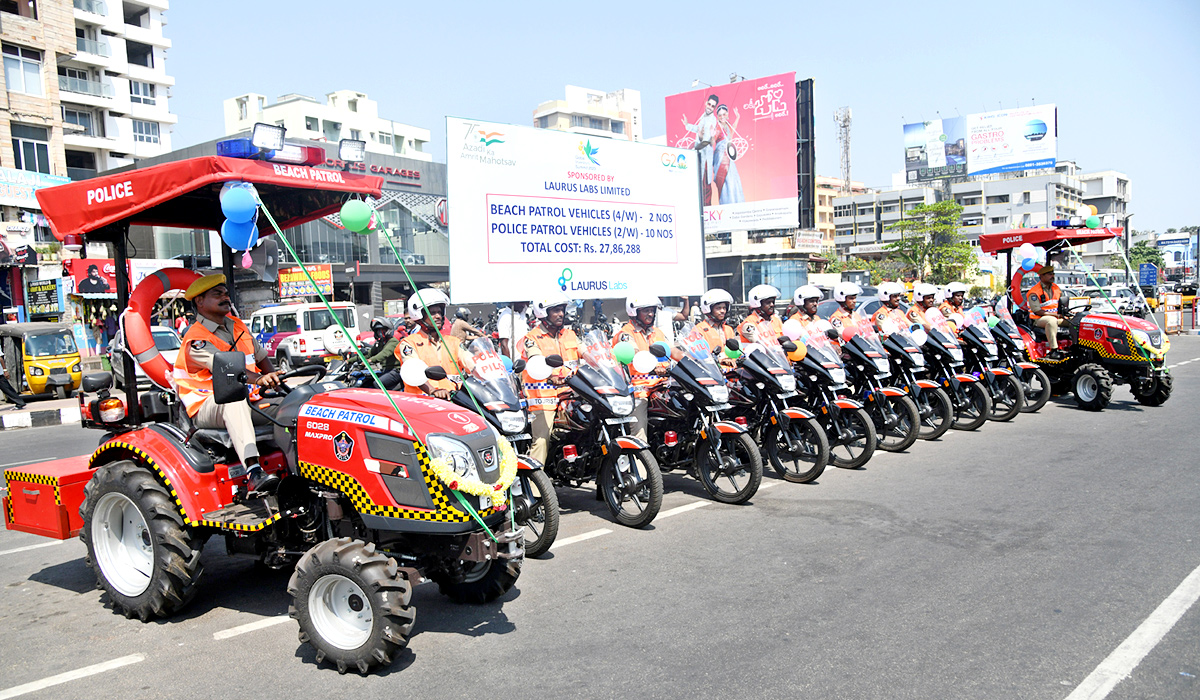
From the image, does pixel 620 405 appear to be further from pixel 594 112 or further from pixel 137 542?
pixel 594 112

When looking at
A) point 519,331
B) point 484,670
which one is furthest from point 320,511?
point 519,331

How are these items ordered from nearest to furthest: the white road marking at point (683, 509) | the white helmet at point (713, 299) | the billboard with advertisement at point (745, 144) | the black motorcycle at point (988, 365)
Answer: the white road marking at point (683, 509) → the white helmet at point (713, 299) → the black motorcycle at point (988, 365) → the billboard with advertisement at point (745, 144)

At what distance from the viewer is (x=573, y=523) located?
22.4ft

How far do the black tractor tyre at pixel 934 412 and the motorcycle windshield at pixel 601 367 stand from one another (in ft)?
15.2

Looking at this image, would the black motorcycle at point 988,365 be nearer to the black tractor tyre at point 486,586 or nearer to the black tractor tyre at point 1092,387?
the black tractor tyre at point 1092,387

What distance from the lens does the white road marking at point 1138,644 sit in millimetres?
3625

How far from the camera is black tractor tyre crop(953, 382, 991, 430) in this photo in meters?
10.4

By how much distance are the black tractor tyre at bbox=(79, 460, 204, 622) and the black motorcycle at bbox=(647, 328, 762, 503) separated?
403cm

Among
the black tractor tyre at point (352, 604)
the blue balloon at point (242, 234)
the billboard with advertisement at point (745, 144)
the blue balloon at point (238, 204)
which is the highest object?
the billboard with advertisement at point (745, 144)

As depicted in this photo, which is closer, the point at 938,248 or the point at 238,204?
the point at 238,204

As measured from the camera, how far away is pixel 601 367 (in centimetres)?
687

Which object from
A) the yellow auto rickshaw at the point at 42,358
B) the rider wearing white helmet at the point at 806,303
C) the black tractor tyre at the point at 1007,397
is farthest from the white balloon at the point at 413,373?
the yellow auto rickshaw at the point at 42,358

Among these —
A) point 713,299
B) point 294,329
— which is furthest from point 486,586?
point 294,329

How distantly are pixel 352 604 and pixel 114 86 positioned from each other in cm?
5366
